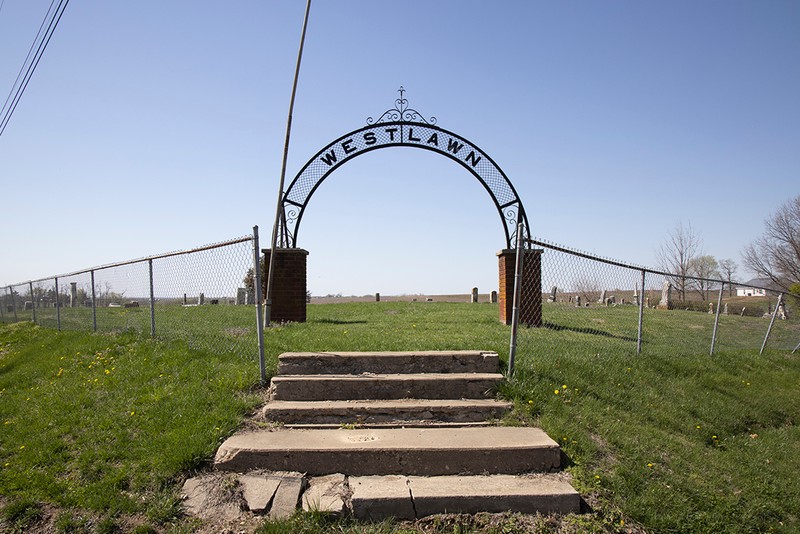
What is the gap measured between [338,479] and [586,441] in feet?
7.10

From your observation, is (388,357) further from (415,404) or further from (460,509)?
(460,509)

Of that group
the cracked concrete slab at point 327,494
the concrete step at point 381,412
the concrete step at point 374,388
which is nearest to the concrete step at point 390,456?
the cracked concrete slab at point 327,494

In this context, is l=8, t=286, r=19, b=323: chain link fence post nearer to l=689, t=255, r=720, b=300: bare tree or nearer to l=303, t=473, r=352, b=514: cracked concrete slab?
l=303, t=473, r=352, b=514: cracked concrete slab

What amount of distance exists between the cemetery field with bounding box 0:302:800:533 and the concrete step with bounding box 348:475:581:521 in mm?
98

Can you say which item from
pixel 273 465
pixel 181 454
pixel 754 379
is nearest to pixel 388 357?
pixel 273 465

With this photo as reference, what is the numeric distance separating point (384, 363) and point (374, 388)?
0.45 metres

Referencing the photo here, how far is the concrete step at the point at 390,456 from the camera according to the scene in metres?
3.96

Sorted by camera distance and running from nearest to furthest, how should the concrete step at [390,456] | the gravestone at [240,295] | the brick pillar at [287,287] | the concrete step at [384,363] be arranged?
1. the concrete step at [390,456]
2. the concrete step at [384,363]
3. the gravestone at [240,295]
4. the brick pillar at [287,287]

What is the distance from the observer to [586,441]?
4363mm

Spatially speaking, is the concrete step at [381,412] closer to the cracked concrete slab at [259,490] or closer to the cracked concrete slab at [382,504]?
the cracked concrete slab at [259,490]

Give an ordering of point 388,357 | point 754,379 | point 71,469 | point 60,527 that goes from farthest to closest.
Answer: point 754,379 < point 388,357 < point 71,469 < point 60,527

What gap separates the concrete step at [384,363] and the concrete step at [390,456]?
1345mm

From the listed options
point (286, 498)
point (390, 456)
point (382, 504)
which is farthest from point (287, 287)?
point (382, 504)

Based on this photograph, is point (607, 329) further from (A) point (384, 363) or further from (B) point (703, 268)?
(B) point (703, 268)
